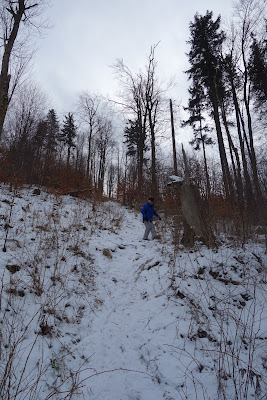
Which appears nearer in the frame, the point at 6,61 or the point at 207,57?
the point at 6,61

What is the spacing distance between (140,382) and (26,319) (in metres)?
1.59

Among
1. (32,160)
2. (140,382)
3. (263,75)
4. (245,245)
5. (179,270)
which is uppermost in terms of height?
(263,75)

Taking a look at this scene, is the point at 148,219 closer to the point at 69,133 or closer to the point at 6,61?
the point at 6,61

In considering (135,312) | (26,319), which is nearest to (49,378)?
(26,319)

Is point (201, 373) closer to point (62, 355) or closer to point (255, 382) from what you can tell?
point (255, 382)

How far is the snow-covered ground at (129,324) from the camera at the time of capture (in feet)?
5.88

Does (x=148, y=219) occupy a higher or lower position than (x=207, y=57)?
lower

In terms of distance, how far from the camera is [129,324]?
2.80m

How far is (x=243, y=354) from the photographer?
7.04ft

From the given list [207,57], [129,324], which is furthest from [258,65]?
[129,324]

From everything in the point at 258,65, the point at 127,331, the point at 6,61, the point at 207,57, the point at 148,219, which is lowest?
the point at 127,331

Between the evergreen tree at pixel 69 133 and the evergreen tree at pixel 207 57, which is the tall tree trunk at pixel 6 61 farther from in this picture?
the evergreen tree at pixel 69 133

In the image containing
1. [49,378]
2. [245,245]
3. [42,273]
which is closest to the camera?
[49,378]

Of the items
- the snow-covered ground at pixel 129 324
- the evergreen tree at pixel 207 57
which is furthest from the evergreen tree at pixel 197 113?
the snow-covered ground at pixel 129 324
